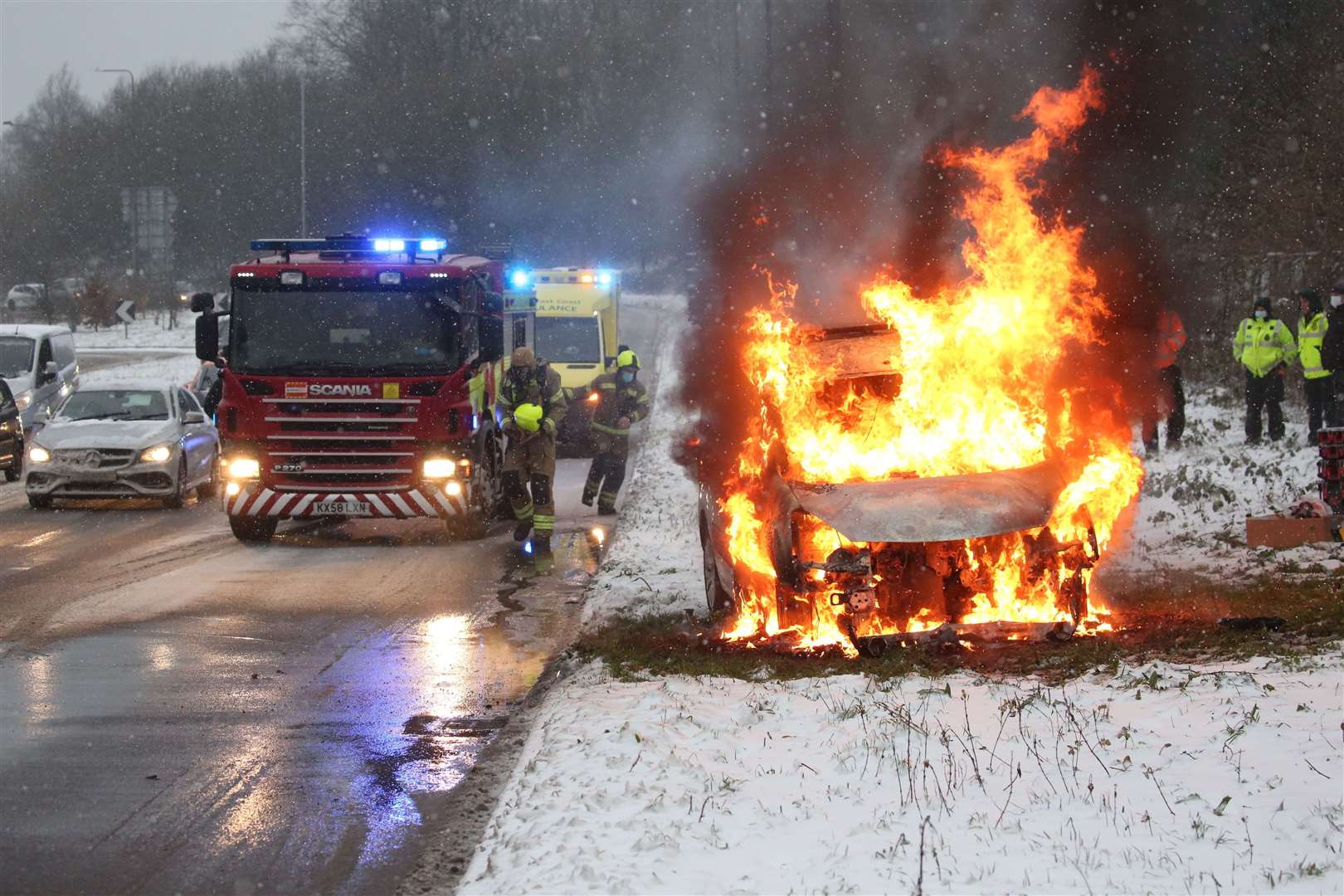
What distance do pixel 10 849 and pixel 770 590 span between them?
4742 millimetres

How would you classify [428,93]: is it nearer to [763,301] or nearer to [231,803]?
[763,301]

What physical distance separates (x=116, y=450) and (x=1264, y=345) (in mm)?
13876

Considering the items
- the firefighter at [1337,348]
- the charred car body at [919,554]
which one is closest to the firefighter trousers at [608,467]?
the firefighter at [1337,348]

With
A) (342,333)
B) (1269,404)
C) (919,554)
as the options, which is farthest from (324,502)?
A: (1269,404)

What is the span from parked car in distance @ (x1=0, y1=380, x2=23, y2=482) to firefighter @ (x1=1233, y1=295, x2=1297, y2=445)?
1680cm

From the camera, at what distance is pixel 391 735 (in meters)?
7.81

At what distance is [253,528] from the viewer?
1566 centimetres

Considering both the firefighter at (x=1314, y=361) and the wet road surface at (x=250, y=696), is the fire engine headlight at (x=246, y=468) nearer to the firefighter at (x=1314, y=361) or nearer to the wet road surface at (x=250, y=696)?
the wet road surface at (x=250, y=696)

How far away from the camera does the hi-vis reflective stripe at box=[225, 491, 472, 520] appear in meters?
15.3

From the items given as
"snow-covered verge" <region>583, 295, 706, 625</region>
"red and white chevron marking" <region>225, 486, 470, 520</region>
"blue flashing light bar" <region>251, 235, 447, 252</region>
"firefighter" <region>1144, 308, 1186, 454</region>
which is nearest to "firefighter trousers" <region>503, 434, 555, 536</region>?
"snow-covered verge" <region>583, 295, 706, 625</region>

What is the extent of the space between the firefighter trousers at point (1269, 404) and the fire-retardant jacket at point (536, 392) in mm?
9453

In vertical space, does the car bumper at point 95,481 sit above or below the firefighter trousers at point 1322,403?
below

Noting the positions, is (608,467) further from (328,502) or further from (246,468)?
(246,468)

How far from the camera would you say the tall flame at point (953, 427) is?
8938mm
